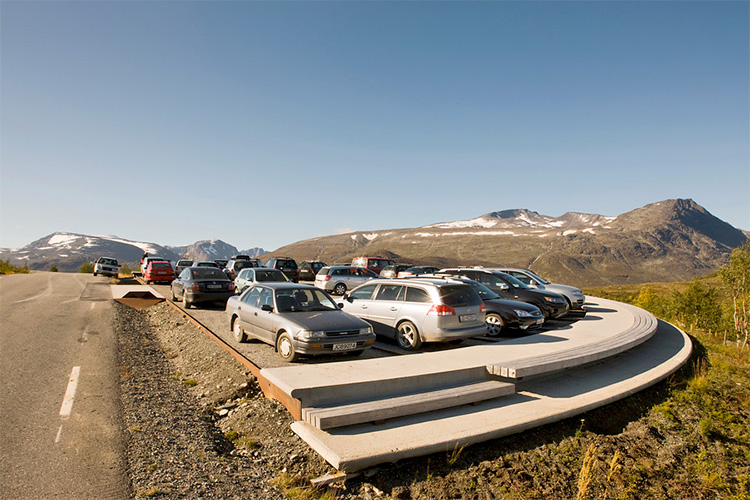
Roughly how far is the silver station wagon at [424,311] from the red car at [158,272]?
23.8 m

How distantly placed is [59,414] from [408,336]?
21.7 feet

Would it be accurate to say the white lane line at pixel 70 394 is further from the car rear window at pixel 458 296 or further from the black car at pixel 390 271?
the black car at pixel 390 271

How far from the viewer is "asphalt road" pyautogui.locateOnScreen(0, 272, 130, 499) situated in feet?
14.5

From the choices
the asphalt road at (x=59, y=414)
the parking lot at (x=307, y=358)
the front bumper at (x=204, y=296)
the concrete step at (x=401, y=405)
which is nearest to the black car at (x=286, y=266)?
the front bumper at (x=204, y=296)

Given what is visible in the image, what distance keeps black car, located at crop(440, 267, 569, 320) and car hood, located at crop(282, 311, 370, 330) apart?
7.35m

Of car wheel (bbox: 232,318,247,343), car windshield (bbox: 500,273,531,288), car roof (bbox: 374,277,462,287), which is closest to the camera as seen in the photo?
car roof (bbox: 374,277,462,287)

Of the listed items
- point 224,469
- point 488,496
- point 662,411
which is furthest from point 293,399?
point 662,411

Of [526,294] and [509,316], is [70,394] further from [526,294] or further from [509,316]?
[526,294]

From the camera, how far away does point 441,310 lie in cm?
938

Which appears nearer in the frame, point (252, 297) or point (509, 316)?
point (252, 297)

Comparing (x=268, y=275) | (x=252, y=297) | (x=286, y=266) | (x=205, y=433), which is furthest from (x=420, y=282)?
(x=286, y=266)

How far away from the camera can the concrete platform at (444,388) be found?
5.12m

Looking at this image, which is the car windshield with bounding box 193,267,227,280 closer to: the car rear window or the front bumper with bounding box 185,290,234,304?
the front bumper with bounding box 185,290,234,304

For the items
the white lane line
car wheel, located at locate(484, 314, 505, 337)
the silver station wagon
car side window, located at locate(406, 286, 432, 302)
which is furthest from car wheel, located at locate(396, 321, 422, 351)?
the white lane line
